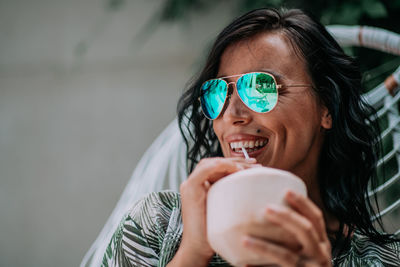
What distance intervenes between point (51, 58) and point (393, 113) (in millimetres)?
2095

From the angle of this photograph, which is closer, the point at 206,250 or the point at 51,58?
the point at 206,250

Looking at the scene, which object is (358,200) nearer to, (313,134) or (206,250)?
(313,134)

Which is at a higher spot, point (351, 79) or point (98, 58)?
point (98, 58)

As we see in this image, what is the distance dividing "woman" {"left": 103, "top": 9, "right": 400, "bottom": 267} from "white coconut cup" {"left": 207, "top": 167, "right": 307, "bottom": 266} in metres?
0.19

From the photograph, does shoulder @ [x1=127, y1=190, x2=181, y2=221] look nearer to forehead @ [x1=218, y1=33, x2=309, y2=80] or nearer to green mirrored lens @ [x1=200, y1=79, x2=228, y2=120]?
green mirrored lens @ [x1=200, y1=79, x2=228, y2=120]

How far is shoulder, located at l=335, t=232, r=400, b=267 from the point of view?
1061 millimetres

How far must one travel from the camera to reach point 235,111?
41.1 inches

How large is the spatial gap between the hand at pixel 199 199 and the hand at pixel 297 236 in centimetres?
13

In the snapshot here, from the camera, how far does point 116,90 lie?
2809 millimetres

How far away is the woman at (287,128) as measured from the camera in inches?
40.2

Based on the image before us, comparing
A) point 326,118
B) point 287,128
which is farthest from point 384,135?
point 287,128

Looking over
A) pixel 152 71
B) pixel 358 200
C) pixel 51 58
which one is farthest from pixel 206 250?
pixel 51 58

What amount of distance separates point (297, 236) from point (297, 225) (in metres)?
0.02

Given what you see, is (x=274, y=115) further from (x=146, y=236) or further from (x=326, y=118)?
(x=146, y=236)
